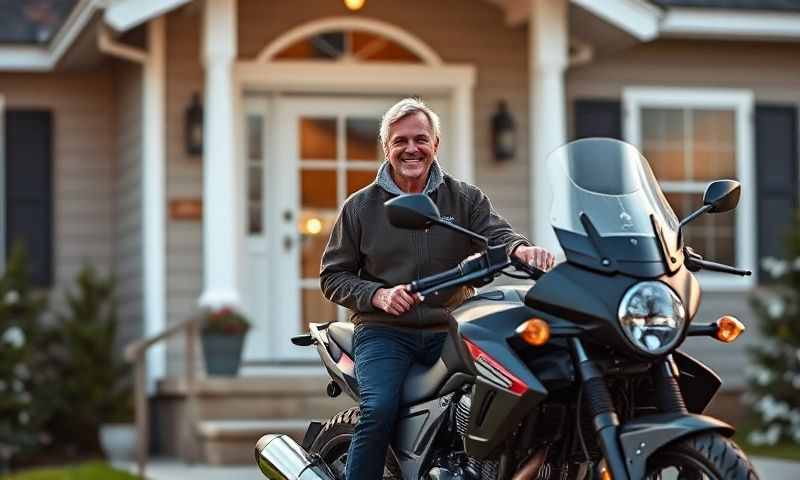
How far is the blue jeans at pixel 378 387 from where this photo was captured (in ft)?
16.2

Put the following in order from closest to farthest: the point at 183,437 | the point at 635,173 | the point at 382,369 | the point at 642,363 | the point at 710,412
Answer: the point at 642,363, the point at 635,173, the point at 382,369, the point at 183,437, the point at 710,412

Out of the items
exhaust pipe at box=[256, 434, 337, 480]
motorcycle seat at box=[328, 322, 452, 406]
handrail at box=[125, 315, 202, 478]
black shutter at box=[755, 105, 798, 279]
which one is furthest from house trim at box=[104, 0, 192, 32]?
motorcycle seat at box=[328, 322, 452, 406]

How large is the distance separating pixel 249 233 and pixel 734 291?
3.97 meters

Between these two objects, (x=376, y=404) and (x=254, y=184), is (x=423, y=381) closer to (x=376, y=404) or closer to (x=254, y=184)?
(x=376, y=404)

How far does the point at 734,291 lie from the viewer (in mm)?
13258

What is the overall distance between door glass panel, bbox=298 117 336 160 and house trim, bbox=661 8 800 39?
8.72 ft

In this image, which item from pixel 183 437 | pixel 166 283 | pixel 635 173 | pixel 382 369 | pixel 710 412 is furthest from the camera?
pixel 710 412

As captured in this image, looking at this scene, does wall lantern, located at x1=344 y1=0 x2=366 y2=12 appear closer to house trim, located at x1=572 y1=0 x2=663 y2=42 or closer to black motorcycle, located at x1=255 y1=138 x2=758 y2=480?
house trim, located at x1=572 y1=0 x2=663 y2=42

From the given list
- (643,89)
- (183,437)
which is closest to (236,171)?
(183,437)

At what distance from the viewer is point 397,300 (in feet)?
15.5

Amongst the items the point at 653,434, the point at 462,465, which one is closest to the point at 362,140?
the point at 462,465

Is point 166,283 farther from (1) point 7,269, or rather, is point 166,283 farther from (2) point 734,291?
(2) point 734,291

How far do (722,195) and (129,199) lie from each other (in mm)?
8528

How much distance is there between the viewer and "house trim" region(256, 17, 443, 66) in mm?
12219
